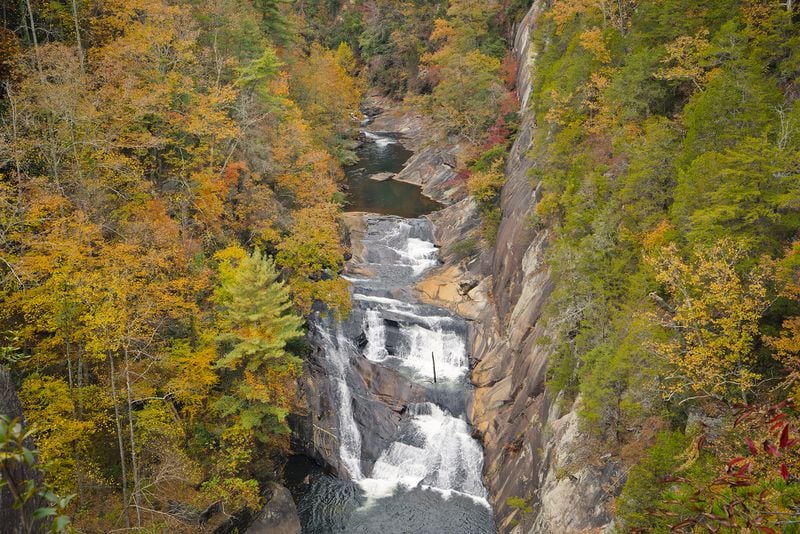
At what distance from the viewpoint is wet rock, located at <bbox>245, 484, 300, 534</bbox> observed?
1989 centimetres

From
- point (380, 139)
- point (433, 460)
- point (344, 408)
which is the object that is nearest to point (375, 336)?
point (344, 408)

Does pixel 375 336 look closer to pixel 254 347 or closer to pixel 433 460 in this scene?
pixel 433 460

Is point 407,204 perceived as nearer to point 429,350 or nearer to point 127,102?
point 429,350

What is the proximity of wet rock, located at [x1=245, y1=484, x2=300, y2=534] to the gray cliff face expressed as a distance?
8.22 meters

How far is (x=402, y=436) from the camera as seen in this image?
24.9m

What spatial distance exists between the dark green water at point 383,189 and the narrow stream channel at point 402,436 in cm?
1166

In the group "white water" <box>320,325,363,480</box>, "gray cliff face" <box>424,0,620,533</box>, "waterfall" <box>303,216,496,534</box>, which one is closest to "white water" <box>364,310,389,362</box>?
"waterfall" <box>303,216,496,534</box>

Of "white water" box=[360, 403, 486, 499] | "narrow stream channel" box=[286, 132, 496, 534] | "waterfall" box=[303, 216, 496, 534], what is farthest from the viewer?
"white water" box=[360, 403, 486, 499]

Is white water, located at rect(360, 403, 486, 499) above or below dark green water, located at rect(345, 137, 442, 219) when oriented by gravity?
below

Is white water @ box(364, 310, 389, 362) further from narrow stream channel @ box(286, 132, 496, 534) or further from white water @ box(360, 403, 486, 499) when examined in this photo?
white water @ box(360, 403, 486, 499)

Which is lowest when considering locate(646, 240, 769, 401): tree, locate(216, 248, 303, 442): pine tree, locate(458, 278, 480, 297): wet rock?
locate(458, 278, 480, 297): wet rock

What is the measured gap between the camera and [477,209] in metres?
36.9

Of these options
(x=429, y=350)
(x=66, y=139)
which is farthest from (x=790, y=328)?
(x=66, y=139)

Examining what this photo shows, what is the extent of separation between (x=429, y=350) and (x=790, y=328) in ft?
62.3
